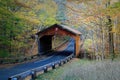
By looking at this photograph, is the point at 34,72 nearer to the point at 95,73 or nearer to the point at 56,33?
the point at 95,73

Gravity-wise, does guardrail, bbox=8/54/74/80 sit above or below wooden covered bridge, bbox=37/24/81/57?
below

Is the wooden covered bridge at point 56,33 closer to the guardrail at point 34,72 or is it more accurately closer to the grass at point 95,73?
the guardrail at point 34,72

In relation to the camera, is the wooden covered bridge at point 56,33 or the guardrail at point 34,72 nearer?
the guardrail at point 34,72

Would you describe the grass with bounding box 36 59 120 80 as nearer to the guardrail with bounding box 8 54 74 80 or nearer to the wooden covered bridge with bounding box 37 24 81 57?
the guardrail with bounding box 8 54 74 80

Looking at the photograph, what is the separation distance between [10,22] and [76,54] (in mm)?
8846

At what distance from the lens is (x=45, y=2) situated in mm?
35594

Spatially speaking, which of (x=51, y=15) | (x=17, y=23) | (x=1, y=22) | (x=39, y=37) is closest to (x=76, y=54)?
(x=39, y=37)

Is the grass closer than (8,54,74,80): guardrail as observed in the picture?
Yes

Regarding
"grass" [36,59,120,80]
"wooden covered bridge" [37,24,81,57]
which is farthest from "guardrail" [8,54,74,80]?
"wooden covered bridge" [37,24,81,57]

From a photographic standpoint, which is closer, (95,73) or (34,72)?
(95,73)

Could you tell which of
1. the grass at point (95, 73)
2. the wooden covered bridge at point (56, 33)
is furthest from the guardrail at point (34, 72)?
the wooden covered bridge at point (56, 33)

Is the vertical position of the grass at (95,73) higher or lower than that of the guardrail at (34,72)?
higher

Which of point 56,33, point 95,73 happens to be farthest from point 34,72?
point 56,33

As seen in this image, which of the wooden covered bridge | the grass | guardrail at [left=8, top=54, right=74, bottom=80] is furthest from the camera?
the wooden covered bridge
